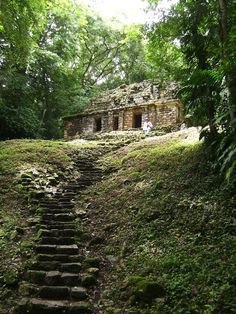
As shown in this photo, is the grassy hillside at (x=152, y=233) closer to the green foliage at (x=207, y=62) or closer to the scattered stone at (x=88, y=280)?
the scattered stone at (x=88, y=280)

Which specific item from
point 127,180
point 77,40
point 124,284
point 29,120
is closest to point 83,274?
point 124,284

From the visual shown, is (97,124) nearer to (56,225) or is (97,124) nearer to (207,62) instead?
(207,62)

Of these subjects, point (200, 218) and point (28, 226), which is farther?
point (28, 226)

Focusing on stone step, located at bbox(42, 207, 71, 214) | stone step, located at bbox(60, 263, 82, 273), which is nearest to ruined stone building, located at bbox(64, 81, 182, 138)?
stone step, located at bbox(42, 207, 71, 214)

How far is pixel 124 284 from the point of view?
19.1 ft

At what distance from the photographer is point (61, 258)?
22.5ft

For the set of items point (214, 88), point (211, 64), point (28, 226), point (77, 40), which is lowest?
point (28, 226)

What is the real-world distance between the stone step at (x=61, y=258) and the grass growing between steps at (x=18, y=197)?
0.27m

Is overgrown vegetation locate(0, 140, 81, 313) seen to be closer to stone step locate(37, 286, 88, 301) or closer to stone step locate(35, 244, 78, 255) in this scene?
stone step locate(35, 244, 78, 255)

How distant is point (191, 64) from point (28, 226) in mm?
6915

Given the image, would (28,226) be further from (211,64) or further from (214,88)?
(211,64)

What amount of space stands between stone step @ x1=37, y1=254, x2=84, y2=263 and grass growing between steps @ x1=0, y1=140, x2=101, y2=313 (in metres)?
0.27

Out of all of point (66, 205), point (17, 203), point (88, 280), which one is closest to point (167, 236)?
point (88, 280)

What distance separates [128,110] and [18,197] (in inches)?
619
